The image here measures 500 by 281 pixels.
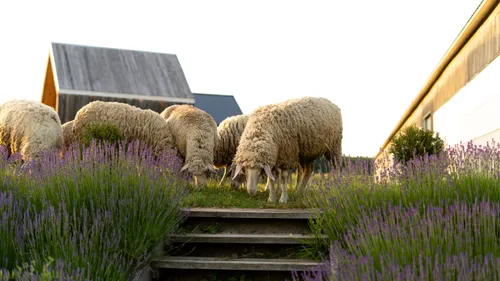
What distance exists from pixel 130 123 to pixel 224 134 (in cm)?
187

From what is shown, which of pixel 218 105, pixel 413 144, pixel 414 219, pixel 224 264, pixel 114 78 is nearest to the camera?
pixel 414 219

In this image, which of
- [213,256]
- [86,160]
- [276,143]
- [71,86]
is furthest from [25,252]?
[71,86]

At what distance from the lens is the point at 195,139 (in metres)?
11.6

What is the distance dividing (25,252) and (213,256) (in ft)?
7.77

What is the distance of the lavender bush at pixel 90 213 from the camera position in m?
5.32

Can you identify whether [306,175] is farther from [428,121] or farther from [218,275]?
[428,121]

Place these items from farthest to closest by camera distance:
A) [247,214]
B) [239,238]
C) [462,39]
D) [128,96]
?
[128,96]
[462,39]
[247,214]
[239,238]

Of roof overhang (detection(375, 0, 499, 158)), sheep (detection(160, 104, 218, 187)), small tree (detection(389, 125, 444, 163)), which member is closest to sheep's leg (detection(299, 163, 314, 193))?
sheep (detection(160, 104, 218, 187))

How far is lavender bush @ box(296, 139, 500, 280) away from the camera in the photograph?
4.14m

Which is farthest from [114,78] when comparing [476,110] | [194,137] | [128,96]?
[476,110]

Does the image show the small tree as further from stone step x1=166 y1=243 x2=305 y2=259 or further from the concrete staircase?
stone step x1=166 y1=243 x2=305 y2=259

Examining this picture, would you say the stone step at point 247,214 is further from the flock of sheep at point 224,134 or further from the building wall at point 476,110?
the building wall at point 476,110

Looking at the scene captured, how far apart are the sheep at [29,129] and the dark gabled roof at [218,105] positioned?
69.4ft

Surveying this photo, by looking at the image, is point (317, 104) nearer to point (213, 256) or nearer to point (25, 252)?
point (213, 256)
